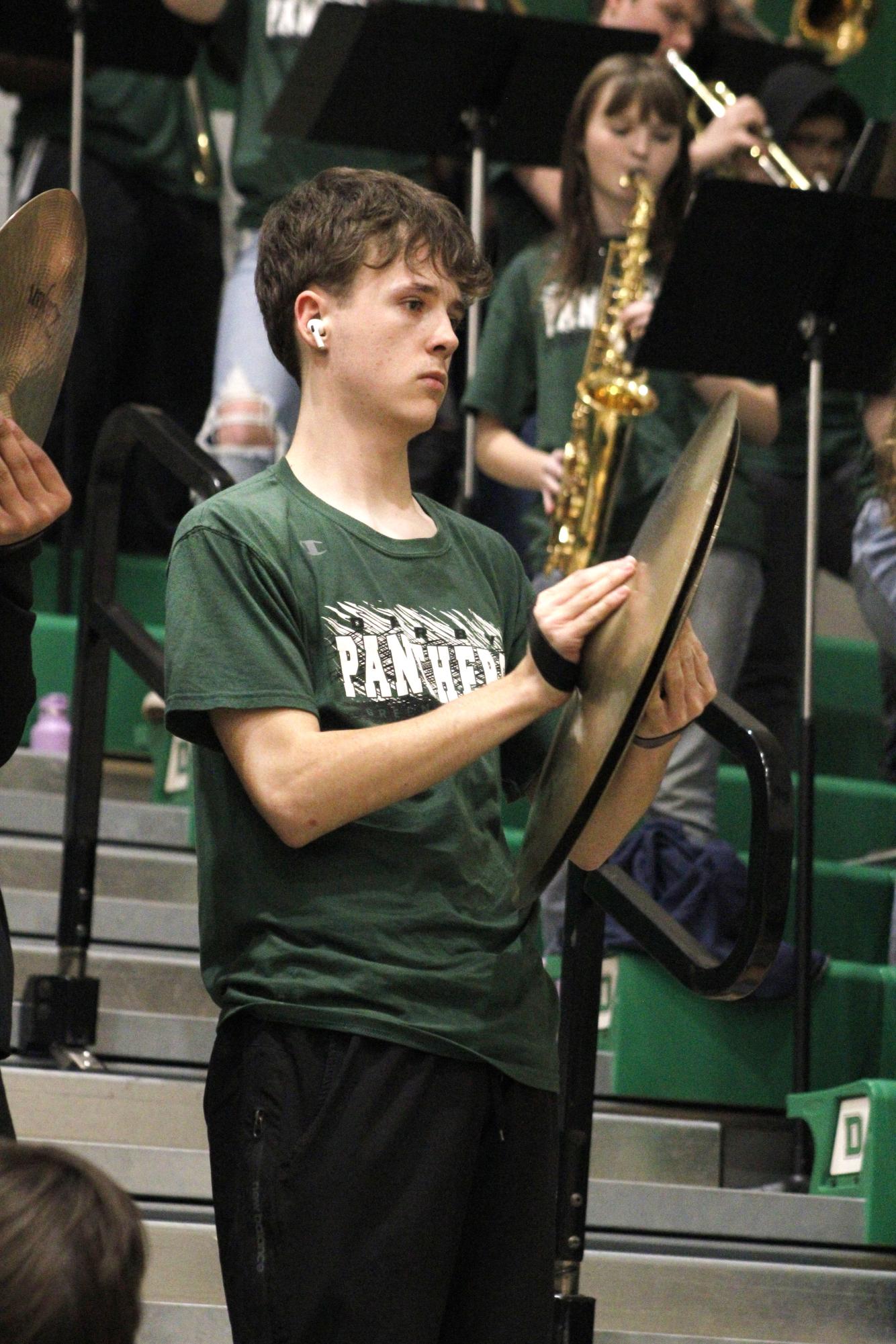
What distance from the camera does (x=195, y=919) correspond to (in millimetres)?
4230

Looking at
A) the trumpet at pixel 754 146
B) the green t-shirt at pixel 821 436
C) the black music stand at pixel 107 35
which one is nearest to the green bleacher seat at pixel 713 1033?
the green t-shirt at pixel 821 436

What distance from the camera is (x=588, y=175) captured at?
4.79 metres

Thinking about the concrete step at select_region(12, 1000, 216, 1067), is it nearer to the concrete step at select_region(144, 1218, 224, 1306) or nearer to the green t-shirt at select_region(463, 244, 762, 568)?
the concrete step at select_region(144, 1218, 224, 1306)

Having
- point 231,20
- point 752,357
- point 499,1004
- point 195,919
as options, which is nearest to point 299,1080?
point 499,1004

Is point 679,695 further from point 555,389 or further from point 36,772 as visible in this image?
point 36,772

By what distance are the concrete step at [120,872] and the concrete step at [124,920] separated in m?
0.12

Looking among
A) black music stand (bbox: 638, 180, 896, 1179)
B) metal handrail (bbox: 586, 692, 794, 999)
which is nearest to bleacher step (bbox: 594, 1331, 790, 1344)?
metal handrail (bbox: 586, 692, 794, 999)

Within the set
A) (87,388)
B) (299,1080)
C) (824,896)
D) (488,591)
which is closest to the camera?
(299,1080)

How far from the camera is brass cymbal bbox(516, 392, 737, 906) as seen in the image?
1.93 m

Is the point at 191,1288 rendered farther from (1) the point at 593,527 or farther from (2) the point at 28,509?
(1) the point at 593,527

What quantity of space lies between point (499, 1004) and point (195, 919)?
6.91 feet

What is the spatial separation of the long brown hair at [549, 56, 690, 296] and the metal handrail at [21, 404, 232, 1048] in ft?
4.24

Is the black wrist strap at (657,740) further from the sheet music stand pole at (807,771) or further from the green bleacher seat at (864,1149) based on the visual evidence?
the sheet music stand pole at (807,771)

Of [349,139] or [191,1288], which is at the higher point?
[349,139]
